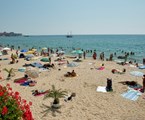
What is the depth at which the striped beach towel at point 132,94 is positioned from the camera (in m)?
13.4

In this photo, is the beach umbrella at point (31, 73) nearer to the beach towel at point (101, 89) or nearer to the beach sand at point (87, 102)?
the beach sand at point (87, 102)

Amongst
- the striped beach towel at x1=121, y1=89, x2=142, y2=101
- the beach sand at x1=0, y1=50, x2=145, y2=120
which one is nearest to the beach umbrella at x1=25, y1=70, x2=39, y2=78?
the beach sand at x1=0, y1=50, x2=145, y2=120

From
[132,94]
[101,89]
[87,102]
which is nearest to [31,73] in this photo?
[101,89]

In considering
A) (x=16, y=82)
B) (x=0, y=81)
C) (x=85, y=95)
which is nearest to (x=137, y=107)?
(x=85, y=95)

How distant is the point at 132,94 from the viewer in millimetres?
14000

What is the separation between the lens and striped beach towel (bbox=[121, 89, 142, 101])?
1339 cm

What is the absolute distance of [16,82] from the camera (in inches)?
667

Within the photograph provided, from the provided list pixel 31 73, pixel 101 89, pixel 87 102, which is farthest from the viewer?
pixel 31 73

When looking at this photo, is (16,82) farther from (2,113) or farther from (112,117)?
(2,113)

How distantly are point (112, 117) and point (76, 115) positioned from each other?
75.4 inches

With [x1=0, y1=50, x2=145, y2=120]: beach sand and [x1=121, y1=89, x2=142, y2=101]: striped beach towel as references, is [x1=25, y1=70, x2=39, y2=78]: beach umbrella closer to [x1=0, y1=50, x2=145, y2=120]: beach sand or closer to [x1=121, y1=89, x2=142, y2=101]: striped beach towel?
[x1=0, y1=50, x2=145, y2=120]: beach sand

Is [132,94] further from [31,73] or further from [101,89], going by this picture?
[31,73]

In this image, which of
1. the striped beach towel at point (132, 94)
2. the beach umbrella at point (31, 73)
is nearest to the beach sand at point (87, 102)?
the striped beach towel at point (132, 94)

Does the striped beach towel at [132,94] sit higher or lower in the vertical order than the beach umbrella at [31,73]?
lower
